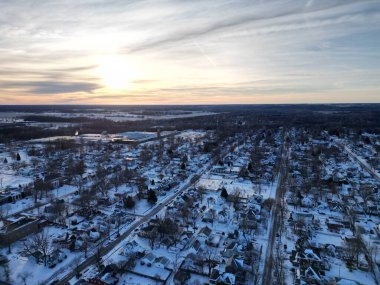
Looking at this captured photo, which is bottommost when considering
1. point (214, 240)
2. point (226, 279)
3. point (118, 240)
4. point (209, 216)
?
point (118, 240)

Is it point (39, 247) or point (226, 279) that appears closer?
point (226, 279)

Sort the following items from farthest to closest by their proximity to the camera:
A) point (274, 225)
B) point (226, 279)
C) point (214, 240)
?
point (274, 225) < point (214, 240) < point (226, 279)

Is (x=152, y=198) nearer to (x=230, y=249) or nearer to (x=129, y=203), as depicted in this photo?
(x=129, y=203)

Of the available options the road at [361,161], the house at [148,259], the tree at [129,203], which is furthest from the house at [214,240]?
the road at [361,161]

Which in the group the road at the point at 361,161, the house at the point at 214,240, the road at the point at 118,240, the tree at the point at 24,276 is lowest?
the road at the point at 118,240

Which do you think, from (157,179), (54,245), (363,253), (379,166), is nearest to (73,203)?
(54,245)

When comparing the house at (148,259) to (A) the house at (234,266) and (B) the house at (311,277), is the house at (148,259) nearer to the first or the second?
(A) the house at (234,266)

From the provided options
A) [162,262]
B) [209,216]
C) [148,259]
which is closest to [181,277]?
[162,262]

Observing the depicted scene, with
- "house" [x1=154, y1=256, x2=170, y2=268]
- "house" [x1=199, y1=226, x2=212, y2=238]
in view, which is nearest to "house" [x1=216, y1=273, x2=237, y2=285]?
"house" [x1=154, y1=256, x2=170, y2=268]

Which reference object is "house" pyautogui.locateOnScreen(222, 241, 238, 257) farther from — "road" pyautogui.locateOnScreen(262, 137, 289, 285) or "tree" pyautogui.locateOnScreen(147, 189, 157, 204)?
"tree" pyautogui.locateOnScreen(147, 189, 157, 204)

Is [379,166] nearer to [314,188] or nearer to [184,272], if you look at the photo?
[314,188]

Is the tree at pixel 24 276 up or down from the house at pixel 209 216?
down
